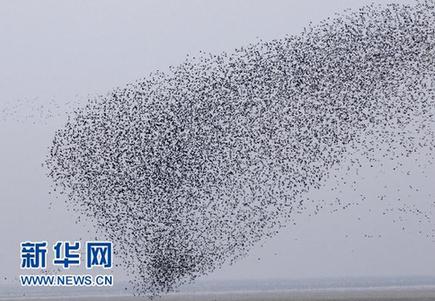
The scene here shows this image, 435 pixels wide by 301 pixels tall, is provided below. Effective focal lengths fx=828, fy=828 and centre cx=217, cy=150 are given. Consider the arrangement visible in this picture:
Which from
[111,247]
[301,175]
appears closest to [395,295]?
[301,175]

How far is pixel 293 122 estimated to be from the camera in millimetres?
5988

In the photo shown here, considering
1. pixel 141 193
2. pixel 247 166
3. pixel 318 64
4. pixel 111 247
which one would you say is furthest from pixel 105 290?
pixel 318 64

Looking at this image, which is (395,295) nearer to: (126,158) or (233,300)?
(233,300)

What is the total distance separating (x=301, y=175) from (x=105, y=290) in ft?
5.46

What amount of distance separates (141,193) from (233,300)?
104cm

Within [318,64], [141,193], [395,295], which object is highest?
[318,64]

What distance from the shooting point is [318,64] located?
6.02m

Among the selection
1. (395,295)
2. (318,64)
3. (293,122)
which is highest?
(318,64)

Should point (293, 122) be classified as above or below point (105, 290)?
above

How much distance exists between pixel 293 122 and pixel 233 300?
4.53ft

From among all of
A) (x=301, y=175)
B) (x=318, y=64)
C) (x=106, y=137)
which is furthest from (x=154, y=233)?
(x=318, y=64)

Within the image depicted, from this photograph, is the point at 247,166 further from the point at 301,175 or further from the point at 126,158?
the point at 126,158

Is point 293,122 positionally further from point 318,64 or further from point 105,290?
point 105,290

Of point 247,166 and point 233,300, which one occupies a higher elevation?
point 247,166
